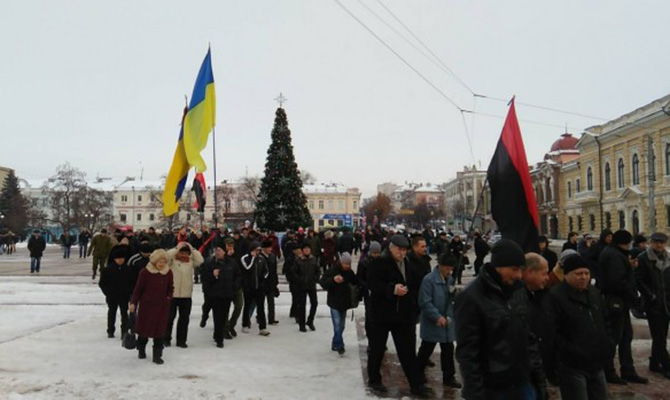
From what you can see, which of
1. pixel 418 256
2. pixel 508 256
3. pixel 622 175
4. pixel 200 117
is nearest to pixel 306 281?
pixel 418 256

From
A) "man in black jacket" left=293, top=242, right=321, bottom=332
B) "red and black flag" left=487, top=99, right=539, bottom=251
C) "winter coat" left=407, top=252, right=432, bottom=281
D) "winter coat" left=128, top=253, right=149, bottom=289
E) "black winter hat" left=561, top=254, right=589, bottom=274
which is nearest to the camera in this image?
"black winter hat" left=561, top=254, right=589, bottom=274

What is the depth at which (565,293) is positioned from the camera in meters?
4.12

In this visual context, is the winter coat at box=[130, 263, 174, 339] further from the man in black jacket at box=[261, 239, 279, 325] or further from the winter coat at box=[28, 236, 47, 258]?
the winter coat at box=[28, 236, 47, 258]

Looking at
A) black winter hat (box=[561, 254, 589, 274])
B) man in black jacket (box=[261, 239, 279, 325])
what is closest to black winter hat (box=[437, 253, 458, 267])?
black winter hat (box=[561, 254, 589, 274])

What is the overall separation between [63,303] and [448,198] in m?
129

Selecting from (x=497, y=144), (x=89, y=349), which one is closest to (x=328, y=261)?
(x=89, y=349)

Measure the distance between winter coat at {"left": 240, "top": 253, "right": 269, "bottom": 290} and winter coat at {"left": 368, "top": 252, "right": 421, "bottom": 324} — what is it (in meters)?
3.95

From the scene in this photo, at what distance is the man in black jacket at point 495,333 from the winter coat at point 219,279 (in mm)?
5746

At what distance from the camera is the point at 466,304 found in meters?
3.52

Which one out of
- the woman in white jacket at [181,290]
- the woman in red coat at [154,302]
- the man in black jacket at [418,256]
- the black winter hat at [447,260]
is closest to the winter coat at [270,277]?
the woman in white jacket at [181,290]

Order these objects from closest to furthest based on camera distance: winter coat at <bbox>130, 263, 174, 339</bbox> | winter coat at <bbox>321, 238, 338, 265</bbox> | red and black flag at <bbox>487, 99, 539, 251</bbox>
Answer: red and black flag at <bbox>487, 99, 539, 251</bbox>
winter coat at <bbox>130, 263, 174, 339</bbox>
winter coat at <bbox>321, 238, 338, 265</bbox>

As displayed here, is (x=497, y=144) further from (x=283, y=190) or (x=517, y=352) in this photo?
(x=283, y=190)

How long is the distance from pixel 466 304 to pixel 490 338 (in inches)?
10.4

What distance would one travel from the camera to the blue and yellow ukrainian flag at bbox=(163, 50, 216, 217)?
12.3 meters
